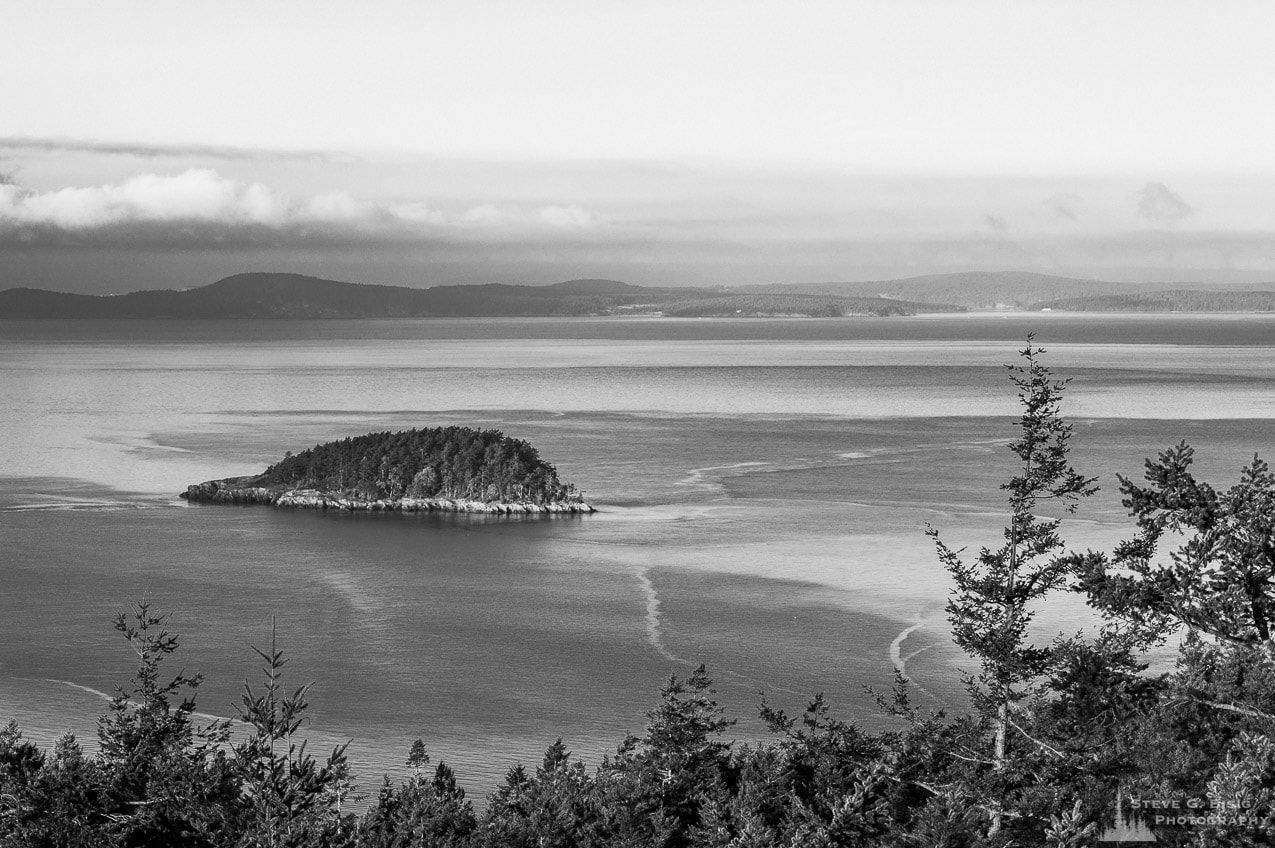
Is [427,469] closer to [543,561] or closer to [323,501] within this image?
[323,501]

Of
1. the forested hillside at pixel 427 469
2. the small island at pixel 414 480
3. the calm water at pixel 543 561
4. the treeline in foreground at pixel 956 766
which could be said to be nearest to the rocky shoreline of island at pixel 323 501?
the small island at pixel 414 480

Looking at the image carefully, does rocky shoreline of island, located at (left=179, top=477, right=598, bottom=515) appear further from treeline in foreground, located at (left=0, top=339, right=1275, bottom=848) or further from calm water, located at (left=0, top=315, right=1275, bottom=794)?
treeline in foreground, located at (left=0, top=339, right=1275, bottom=848)

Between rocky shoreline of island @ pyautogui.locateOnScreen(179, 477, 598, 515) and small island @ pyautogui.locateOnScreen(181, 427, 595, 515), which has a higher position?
small island @ pyautogui.locateOnScreen(181, 427, 595, 515)

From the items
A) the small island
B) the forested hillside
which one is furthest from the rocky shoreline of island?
the forested hillside

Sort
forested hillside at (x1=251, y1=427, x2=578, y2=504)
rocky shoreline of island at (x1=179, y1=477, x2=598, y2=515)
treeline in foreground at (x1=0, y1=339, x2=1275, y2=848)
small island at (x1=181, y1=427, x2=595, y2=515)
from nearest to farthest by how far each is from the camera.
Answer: treeline in foreground at (x1=0, y1=339, x2=1275, y2=848), small island at (x1=181, y1=427, x2=595, y2=515), forested hillside at (x1=251, y1=427, x2=578, y2=504), rocky shoreline of island at (x1=179, y1=477, x2=598, y2=515)

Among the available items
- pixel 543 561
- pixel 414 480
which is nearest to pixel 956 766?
pixel 543 561

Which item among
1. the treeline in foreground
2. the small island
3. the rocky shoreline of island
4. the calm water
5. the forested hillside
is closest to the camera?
the treeline in foreground
